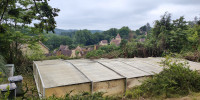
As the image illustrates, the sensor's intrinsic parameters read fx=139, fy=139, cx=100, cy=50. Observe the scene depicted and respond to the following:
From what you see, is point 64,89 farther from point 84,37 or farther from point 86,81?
point 84,37

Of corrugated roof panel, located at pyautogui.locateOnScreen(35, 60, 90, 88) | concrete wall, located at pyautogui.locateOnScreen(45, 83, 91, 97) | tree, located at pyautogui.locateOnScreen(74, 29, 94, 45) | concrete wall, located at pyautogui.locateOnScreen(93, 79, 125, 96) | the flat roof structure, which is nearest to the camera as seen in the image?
concrete wall, located at pyautogui.locateOnScreen(45, 83, 91, 97)

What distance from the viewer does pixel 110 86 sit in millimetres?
4305

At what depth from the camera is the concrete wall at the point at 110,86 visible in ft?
13.6

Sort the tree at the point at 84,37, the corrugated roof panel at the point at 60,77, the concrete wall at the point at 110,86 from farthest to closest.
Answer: the tree at the point at 84,37 < the concrete wall at the point at 110,86 < the corrugated roof panel at the point at 60,77

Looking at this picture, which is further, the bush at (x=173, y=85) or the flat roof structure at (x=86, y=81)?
the flat roof structure at (x=86, y=81)

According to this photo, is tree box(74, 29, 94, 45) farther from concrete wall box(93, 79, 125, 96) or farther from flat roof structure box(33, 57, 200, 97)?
concrete wall box(93, 79, 125, 96)

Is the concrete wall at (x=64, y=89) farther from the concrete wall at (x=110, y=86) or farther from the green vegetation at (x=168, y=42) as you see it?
the green vegetation at (x=168, y=42)

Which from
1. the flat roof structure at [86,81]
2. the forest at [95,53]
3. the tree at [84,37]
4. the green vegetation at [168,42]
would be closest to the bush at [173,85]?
the forest at [95,53]

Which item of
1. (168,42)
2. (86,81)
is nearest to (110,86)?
(86,81)

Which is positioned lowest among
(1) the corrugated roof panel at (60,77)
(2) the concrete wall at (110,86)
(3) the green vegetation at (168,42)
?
(2) the concrete wall at (110,86)

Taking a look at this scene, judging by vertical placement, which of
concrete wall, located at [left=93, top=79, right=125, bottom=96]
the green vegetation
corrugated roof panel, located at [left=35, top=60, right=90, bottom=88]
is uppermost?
the green vegetation

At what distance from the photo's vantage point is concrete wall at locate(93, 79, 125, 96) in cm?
416

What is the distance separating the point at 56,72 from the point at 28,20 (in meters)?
2.75

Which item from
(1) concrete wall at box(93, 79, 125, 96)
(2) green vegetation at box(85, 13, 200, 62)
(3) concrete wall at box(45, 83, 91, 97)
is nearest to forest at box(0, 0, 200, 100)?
(2) green vegetation at box(85, 13, 200, 62)
